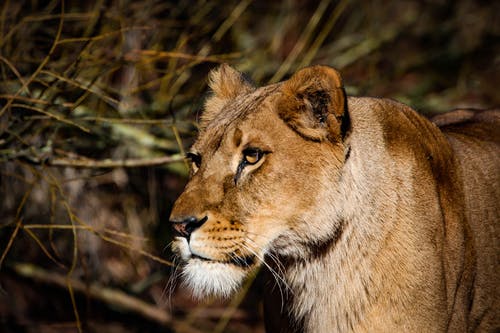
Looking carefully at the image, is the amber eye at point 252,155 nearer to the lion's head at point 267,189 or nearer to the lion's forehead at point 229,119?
the lion's head at point 267,189

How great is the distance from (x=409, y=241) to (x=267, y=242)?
1.93 feet

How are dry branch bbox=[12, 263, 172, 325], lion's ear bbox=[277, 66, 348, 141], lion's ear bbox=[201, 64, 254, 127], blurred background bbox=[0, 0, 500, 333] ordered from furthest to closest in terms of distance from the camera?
dry branch bbox=[12, 263, 172, 325], blurred background bbox=[0, 0, 500, 333], lion's ear bbox=[201, 64, 254, 127], lion's ear bbox=[277, 66, 348, 141]

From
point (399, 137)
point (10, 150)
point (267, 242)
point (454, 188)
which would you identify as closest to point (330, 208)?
point (267, 242)

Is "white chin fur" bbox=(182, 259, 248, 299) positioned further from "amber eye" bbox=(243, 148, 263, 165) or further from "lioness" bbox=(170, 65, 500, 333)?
"amber eye" bbox=(243, 148, 263, 165)

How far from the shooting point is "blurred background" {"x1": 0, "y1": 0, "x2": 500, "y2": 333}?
3938mm

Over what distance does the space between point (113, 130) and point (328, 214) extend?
2343mm

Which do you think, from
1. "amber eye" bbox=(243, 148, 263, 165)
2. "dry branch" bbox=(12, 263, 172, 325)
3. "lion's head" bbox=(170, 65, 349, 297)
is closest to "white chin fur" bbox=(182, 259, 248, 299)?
"lion's head" bbox=(170, 65, 349, 297)

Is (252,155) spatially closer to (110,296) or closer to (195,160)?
(195,160)

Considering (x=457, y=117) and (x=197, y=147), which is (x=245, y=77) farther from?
(x=457, y=117)

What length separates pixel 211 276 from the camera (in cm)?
286

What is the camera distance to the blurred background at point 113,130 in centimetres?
394

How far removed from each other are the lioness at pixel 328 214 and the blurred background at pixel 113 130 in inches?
27.6

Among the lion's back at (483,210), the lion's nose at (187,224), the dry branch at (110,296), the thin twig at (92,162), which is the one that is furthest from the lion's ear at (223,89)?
the dry branch at (110,296)

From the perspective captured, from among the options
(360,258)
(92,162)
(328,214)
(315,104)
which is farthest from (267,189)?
(92,162)
